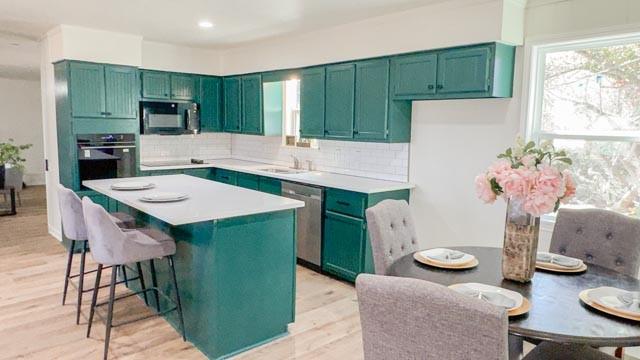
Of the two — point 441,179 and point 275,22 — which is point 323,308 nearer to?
point 441,179

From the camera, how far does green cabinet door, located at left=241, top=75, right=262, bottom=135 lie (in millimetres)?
5660

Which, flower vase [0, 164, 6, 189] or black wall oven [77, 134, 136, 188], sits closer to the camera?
black wall oven [77, 134, 136, 188]

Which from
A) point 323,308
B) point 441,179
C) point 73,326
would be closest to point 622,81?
point 441,179

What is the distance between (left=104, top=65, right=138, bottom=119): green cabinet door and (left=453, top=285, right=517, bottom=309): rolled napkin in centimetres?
447

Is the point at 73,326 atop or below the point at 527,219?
below

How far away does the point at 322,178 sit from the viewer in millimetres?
4520

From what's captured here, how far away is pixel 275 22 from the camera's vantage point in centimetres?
448

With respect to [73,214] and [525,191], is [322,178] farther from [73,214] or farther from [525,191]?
[525,191]

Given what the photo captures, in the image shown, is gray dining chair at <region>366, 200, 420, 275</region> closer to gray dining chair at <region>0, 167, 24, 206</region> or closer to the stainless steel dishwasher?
the stainless steel dishwasher

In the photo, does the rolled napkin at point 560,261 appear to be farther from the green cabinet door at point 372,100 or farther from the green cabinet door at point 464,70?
the green cabinet door at point 372,100

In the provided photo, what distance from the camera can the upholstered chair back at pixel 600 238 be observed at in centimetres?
236

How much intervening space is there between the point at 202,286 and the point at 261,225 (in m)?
0.52

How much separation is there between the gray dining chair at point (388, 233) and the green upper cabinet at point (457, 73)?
129 cm

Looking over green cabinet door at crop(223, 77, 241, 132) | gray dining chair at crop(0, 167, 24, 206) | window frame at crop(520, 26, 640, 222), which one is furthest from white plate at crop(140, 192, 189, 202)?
gray dining chair at crop(0, 167, 24, 206)
